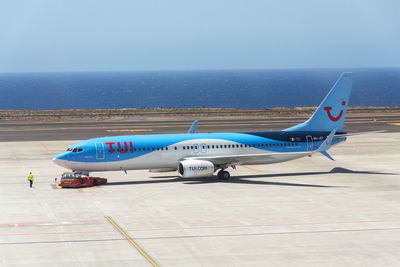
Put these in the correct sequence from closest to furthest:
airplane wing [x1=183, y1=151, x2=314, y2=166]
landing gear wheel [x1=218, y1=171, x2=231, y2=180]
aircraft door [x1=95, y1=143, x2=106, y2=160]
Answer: aircraft door [x1=95, y1=143, x2=106, y2=160]
airplane wing [x1=183, y1=151, x2=314, y2=166]
landing gear wheel [x1=218, y1=171, x2=231, y2=180]

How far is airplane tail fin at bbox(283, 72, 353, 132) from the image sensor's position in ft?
188

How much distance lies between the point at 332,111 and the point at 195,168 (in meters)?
16.0

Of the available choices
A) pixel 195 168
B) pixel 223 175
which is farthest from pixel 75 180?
pixel 223 175

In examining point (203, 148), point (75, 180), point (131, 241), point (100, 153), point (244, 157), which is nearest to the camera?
point (131, 241)

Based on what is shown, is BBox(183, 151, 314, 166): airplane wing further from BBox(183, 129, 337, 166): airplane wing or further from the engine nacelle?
the engine nacelle

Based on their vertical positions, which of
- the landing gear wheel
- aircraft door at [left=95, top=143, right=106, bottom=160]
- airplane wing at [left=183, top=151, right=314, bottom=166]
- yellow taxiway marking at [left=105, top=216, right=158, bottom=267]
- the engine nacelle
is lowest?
yellow taxiway marking at [left=105, top=216, right=158, bottom=267]

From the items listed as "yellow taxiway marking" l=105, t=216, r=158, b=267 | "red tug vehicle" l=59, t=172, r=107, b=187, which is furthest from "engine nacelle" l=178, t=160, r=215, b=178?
"yellow taxiway marking" l=105, t=216, r=158, b=267

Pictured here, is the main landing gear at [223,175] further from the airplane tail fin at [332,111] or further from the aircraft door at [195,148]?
the airplane tail fin at [332,111]

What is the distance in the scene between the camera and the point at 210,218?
37812mm

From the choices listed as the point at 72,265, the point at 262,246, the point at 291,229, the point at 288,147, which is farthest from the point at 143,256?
the point at 288,147

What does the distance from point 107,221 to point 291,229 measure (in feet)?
37.3

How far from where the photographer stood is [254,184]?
5016cm

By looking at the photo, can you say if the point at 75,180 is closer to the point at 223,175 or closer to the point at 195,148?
the point at 195,148

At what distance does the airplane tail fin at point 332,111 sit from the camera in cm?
5731
